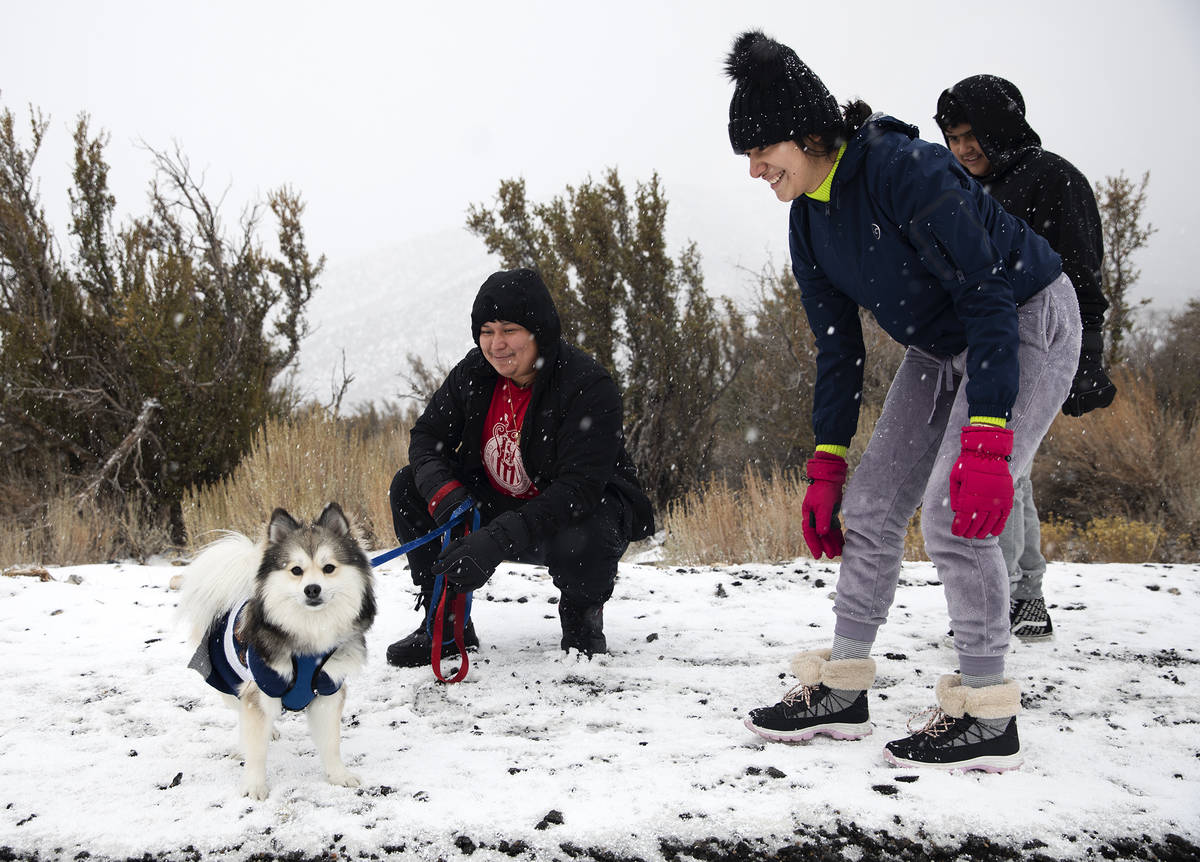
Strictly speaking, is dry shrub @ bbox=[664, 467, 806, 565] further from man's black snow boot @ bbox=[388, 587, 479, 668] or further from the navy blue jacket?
the navy blue jacket

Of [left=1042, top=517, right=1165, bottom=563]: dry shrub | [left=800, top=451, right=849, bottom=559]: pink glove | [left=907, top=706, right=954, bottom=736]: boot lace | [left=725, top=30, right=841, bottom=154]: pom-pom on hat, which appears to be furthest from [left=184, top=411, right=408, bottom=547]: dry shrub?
[left=1042, top=517, right=1165, bottom=563]: dry shrub

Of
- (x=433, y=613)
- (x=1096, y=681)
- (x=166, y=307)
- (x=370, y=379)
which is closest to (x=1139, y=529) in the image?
(x=1096, y=681)

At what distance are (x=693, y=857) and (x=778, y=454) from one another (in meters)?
8.28

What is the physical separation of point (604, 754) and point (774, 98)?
1917 millimetres

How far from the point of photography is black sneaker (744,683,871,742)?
2246 millimetres

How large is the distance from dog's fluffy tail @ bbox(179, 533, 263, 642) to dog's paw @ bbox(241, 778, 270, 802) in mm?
478

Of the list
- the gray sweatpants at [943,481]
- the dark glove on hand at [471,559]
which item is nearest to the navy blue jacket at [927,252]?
the gray sweatpants at [943,481]

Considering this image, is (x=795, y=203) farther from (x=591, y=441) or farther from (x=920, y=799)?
(x=920, y=799)

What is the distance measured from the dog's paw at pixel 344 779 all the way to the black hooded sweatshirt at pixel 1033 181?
2.80 metres

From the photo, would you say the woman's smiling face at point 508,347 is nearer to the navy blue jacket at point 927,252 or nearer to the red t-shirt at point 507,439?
the red t-shirt at point 507,439

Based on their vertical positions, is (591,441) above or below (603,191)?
below

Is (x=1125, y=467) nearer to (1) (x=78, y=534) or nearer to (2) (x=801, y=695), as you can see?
(2) (x=801, y=695)

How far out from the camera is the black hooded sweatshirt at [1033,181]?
8.91 feet

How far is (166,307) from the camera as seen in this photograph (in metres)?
6.98
